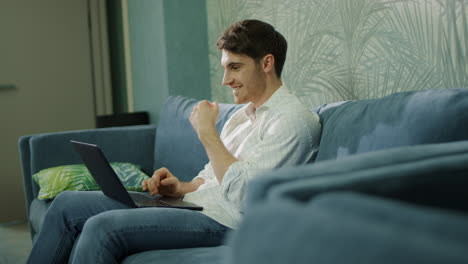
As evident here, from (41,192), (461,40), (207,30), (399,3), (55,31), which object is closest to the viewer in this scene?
(461,40)

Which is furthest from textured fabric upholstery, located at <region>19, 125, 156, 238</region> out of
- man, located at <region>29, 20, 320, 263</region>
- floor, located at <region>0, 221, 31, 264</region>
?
man, located at <region>29, 20, 320, 263</region>

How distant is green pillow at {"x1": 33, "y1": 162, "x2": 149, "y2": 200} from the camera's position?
7.43 feet

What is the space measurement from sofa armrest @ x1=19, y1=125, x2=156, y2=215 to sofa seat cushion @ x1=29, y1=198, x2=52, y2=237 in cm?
10

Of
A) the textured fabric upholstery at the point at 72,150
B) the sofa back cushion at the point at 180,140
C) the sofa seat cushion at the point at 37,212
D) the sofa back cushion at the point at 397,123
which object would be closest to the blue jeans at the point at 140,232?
the sofa back cushion at the point at 397,123

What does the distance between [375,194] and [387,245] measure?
19 cm

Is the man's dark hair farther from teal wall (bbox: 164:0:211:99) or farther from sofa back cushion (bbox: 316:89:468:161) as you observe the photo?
teal wall (bbox: 164:0:211:99)

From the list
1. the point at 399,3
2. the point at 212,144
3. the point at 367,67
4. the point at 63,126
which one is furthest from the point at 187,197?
the point at 63,126

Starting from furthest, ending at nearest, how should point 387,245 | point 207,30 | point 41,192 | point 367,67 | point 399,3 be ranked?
point 207,30 < point 41,192 < point 367,67 < point 399,3 < point 387,245

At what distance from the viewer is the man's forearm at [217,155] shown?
150 centimetres

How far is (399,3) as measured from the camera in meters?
1.72

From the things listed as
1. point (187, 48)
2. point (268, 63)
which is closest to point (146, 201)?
point (268, 63)

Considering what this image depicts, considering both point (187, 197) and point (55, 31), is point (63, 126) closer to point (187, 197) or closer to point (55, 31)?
point (55, 31)

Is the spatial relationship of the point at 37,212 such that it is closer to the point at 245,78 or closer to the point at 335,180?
the point at 245,78

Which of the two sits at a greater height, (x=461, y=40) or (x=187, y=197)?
(x=461, y=40)
